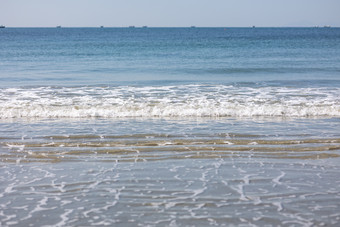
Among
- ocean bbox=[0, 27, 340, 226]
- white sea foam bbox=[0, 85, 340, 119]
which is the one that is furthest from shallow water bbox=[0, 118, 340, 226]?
white sea foam bbox=[0, 85, 340, 119]

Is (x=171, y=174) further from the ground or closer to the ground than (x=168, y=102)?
closer to the ground

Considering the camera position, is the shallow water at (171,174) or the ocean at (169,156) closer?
the shallow water at (171,174)

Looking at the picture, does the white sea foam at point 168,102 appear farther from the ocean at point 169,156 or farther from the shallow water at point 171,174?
the shallow water at point 171,174

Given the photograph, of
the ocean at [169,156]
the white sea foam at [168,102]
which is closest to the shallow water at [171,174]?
the ocean at [169,156]

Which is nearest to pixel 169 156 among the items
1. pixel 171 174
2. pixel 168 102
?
pixel 171 174

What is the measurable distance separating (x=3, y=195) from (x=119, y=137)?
160 inches

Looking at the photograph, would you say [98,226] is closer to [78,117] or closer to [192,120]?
[192,120]

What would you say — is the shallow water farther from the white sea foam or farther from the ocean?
the white sea foam

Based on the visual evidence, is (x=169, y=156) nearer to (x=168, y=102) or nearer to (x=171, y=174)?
Answer: (x=171, y=174)

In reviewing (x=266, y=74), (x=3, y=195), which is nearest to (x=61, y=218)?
(x=3, y=195)

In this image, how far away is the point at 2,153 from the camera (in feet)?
29.2

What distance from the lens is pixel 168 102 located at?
1505cm

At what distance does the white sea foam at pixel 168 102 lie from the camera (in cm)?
1348

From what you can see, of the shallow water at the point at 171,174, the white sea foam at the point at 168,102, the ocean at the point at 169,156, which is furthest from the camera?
the white sea foam at the point at 168,102
